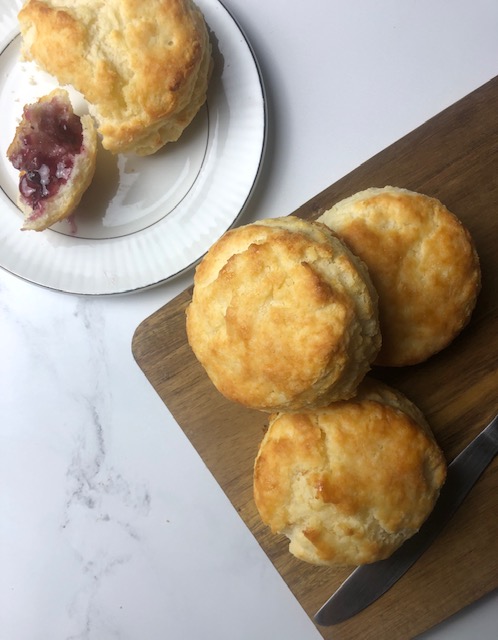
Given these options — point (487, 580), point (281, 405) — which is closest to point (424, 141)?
point (281, 405)

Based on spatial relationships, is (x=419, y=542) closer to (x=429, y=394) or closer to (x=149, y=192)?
(x=429, y=394)

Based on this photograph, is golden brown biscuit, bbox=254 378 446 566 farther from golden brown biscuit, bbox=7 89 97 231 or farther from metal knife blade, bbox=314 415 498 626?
golden brown biscuit, bbox=7 89 97 231

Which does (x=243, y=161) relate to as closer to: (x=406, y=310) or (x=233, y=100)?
(x=233, y=100)

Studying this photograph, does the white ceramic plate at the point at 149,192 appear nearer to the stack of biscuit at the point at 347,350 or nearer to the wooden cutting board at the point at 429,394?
the wooden cutting board at the point at 429,394

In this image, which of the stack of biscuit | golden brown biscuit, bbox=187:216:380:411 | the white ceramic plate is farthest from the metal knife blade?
the white ceramic plate

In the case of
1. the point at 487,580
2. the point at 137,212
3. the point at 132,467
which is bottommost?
the point at 487,580

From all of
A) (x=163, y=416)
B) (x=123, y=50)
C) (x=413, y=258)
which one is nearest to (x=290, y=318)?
(x=413, y=258)
